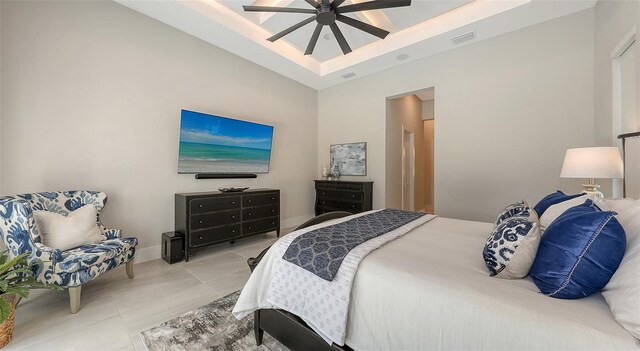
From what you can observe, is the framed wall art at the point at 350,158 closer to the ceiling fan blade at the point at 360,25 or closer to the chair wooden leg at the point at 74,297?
the ceiling fan blade at the point at 360,25

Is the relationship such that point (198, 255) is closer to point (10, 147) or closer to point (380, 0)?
point (10, 147)

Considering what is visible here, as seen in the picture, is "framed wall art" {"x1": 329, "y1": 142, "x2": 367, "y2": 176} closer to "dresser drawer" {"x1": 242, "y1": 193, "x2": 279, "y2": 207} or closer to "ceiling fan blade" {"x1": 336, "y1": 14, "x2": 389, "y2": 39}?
"dresser drawer" {"x1": 242, "y1": 193, "x2": 279, "y2": 207}

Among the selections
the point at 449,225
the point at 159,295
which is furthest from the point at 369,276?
the point at 159,295

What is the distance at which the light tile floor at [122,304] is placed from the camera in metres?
1.69

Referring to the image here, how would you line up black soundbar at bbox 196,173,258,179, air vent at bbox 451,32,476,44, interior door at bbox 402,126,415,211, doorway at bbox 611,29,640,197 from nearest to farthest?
doorway at bbox 611,29,640,197 → air vent at bbox 451,32,476,44 → black soundbar at bbox 196,173,258,179 → interior door at bbox 402,126,415,211

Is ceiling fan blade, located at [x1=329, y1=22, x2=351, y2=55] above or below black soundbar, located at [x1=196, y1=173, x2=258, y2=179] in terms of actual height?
above

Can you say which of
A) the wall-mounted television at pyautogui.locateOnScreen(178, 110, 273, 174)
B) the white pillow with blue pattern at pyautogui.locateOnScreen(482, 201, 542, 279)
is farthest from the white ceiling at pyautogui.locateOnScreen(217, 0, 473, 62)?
the white pillow with blue pattern at pyautogui.locateOnScreen(482, 201, 542, 279)

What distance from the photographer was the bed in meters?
0.81

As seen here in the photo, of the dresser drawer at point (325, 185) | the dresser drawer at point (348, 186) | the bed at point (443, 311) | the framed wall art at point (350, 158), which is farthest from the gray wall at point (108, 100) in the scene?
the bed at point (443, 311)

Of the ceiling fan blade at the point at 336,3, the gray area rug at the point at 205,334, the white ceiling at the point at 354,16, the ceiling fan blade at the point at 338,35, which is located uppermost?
the white ceiling at the point at 354,16

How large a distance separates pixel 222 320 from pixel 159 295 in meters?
0.88

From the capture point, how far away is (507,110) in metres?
3.45

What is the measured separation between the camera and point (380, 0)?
240 centimetres

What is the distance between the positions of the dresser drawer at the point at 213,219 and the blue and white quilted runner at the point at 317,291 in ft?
7.04
